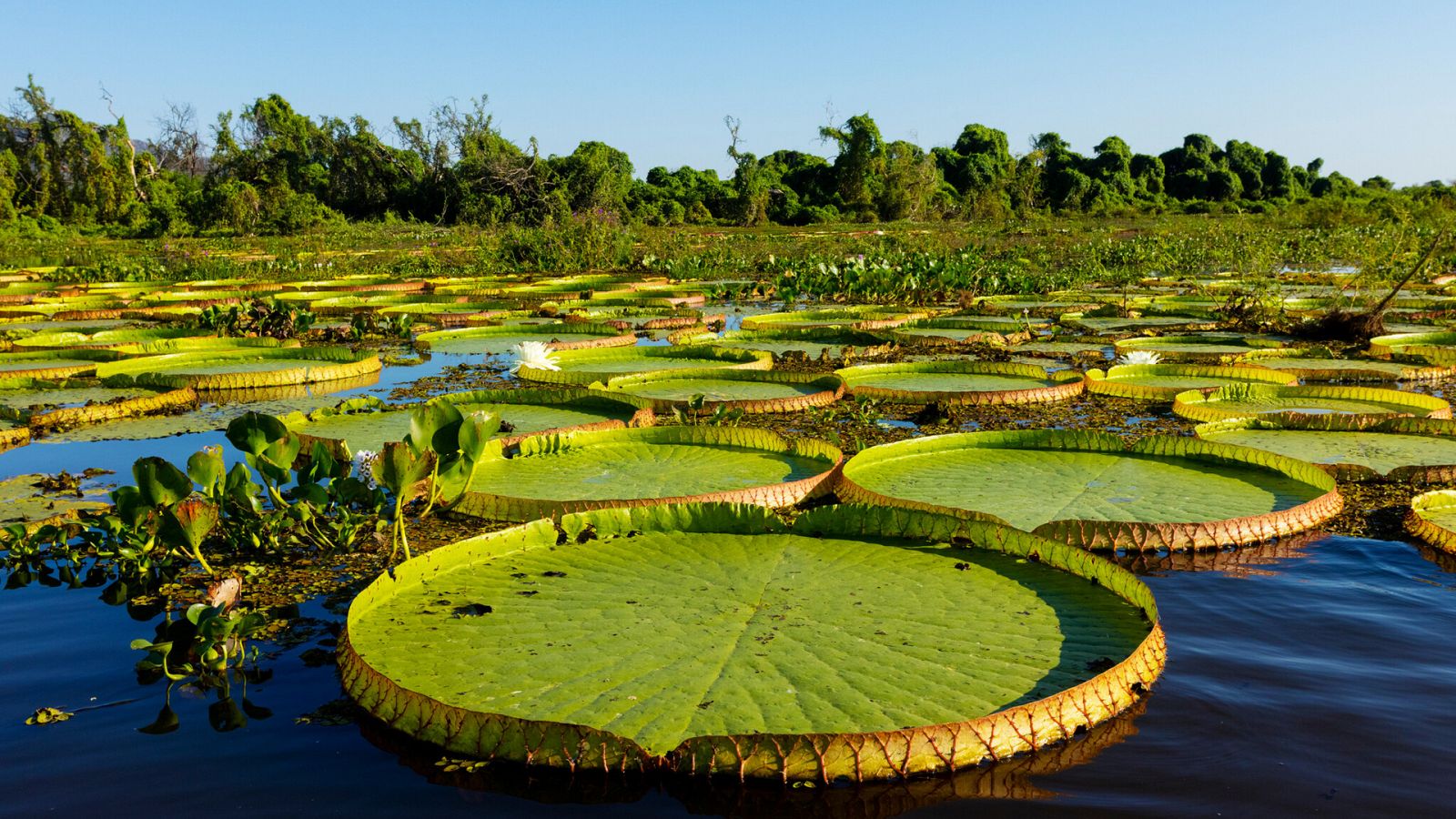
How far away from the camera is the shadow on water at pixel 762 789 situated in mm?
1864

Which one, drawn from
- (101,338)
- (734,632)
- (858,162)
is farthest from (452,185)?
(734,632)

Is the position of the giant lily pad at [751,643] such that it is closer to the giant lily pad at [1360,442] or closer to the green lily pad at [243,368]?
the giant lily pad at [1360,442]

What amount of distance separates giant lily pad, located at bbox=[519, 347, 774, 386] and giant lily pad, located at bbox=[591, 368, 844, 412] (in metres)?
0.17

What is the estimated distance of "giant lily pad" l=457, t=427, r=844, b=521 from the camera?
372 cm

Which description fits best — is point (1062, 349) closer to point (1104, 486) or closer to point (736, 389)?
point (736, 389)

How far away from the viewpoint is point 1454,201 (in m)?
12.6

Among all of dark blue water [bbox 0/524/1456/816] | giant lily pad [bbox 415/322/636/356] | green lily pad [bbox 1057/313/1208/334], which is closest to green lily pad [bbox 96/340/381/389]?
giant lily pad [bbox 415/322/636/356]

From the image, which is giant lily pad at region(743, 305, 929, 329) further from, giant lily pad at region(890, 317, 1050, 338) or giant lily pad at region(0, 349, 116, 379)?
giant lily pad at region(0, 349, 116, 379)

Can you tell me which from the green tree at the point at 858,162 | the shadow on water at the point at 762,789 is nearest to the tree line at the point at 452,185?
the green tree at the point at 858,162

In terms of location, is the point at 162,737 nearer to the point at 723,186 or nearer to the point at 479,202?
the point at 479,202

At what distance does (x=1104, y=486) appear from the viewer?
395 cm

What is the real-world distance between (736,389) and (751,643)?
13.5 feet

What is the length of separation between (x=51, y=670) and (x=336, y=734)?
87cm

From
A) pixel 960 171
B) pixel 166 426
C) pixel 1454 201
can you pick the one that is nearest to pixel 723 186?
pixel 960 171
